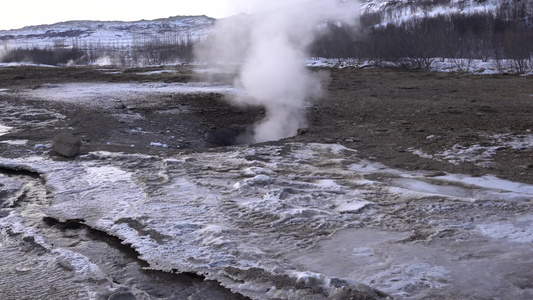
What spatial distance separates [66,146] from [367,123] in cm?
506

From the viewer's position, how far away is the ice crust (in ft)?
11.2

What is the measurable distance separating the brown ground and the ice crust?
2.07 ft

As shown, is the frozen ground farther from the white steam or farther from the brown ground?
the white steam

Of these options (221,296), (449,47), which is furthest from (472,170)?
(449,47)

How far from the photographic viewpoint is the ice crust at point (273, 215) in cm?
340

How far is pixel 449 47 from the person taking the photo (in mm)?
29578

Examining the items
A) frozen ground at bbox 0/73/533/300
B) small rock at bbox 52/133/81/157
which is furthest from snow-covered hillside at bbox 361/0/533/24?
frozen ground at bbox 0/73/533/300

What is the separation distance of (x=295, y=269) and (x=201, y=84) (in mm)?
13195

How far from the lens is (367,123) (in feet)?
29.6

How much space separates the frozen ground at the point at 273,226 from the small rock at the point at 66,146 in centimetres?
27

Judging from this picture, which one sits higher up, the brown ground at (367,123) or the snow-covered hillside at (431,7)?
the snow-covered hillside at (431,7)

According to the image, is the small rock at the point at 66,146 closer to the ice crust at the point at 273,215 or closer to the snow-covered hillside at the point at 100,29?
the ice crust at the point at 273,215

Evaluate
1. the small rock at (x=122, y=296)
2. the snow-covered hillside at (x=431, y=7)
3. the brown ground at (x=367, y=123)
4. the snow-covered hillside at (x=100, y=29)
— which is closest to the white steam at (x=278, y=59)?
the brown ground at (x=367, y=123)

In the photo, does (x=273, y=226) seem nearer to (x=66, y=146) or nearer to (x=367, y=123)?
(x=66, y=146)
